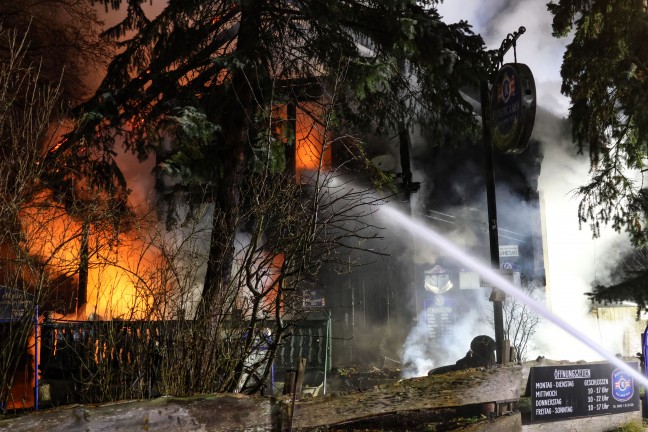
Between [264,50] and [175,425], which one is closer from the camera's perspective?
[175,425]

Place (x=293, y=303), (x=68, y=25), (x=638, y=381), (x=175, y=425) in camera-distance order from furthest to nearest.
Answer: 1. (x=68, y=25)
2. (x=638, y=381)
3. (x=293, y=303)
4. (x=175, y=425)

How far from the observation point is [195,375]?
6.13 metres

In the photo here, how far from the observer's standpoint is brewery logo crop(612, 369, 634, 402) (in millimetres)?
8961

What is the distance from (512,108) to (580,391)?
4.70 meters

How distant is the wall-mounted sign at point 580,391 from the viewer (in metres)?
8.10

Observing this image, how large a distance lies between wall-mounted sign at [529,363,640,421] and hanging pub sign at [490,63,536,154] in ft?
12.6

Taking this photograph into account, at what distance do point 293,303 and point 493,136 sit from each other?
19.6ft

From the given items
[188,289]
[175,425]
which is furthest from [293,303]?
[175,425]

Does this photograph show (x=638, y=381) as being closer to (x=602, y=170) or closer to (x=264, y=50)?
(x=602, y=170)

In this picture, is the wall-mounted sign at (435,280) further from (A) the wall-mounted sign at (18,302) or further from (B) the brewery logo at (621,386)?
(A) the wall-mounted sign at (18,302)

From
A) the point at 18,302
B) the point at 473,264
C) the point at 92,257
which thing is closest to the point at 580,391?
the point at 92,257

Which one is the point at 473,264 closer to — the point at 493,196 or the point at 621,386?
the point at 493,196

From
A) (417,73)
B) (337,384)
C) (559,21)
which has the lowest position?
(337,384)

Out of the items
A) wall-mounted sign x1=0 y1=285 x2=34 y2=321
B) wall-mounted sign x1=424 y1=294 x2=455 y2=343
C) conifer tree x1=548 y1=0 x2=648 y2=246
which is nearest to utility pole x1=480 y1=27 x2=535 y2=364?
conifer tree x1=548 y1=0 x2=648 y2=246
